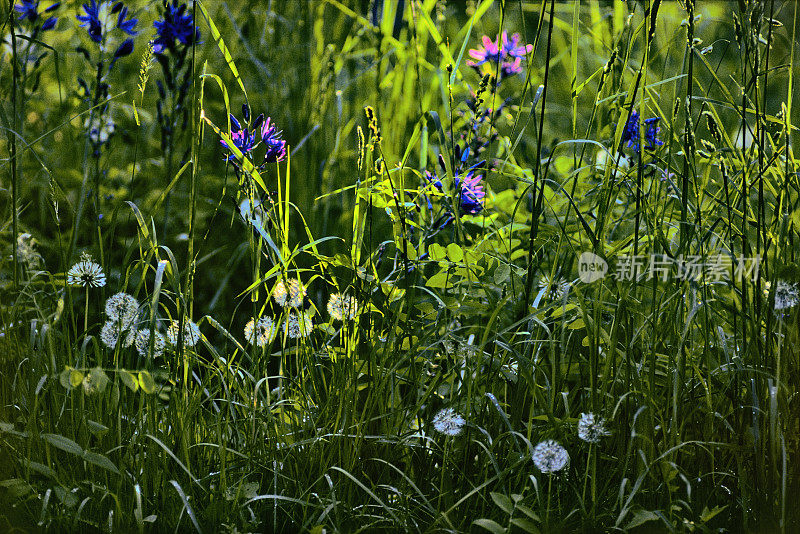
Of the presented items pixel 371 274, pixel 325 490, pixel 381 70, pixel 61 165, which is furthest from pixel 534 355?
pixel 61 165

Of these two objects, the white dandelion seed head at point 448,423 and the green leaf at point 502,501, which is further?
the white dandelion seed head at point 448,423

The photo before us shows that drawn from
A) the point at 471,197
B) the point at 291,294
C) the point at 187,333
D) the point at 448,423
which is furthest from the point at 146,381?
the point at 471,197

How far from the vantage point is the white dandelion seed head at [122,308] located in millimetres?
1358

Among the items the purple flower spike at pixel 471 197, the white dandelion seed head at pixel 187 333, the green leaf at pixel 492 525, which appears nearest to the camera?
the green leaf at pixel 492 525

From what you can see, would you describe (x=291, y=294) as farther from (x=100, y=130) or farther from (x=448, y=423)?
(x=100, y=130)

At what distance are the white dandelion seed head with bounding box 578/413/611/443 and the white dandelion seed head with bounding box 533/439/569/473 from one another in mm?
39

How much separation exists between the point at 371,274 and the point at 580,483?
1.62ft

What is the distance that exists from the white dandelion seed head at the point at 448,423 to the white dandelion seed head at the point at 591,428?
7.2 inches

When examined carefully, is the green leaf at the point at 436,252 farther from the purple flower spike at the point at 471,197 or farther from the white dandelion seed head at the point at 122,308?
the white dandelion seed head at the point at 122,308

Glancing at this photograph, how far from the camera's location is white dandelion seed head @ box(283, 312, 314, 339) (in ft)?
4.41

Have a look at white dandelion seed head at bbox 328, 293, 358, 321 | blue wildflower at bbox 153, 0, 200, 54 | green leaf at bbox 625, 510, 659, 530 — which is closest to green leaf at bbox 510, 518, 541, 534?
green leaf at bbox 625, 510, 659, 530

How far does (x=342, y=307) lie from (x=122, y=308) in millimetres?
389

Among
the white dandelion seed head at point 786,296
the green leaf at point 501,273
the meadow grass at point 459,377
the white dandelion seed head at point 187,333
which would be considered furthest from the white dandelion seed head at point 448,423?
the white dandelion seed head at point 786,296

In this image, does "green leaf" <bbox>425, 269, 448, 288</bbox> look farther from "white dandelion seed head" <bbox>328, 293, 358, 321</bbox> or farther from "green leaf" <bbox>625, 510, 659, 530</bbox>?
"green leaf" <bbox>625, 510, 659, 530</bbox>
